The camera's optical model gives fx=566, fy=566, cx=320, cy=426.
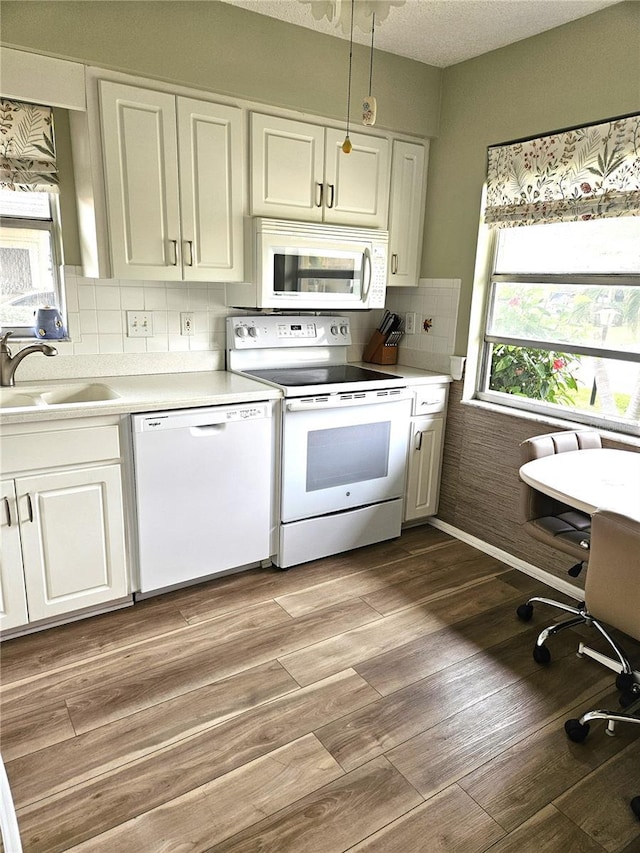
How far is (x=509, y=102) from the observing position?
2.89 metres

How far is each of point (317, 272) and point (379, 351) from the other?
818 mm

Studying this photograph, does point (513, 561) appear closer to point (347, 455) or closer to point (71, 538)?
point (347, 455)

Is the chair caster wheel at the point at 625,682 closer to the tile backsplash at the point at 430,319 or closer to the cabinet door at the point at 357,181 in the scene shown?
the tile backsplash at the point at 430,319

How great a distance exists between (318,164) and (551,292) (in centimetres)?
138

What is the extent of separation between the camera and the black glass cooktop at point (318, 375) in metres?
2.90

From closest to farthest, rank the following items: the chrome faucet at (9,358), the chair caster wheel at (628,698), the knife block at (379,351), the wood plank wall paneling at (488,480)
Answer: the chair caster wheel at (628,698)
the chrome faucet at (9,358)
the wood plank wall paneling at (488,480)
the knife block at (379,351)

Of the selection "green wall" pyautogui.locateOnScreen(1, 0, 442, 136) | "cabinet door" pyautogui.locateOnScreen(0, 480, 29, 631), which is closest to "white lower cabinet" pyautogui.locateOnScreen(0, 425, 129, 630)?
"cabinet door" pyautogui.locateOnScreen(0, 480, 29, 631)

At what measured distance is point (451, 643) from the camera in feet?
7.93

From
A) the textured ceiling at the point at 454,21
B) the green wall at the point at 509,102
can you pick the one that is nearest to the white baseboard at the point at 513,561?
the green wall at the point at 509,102

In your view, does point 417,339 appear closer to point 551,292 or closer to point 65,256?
point 551,292

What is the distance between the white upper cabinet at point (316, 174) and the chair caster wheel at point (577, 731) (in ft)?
8.30

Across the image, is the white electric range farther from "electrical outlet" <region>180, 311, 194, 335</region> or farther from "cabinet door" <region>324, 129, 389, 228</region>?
"cabinet door" <region>324, 129, 389, 228</region>

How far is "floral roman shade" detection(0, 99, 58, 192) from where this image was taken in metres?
2.40

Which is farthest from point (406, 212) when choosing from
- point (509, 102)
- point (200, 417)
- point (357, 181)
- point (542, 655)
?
point (542, 655)
